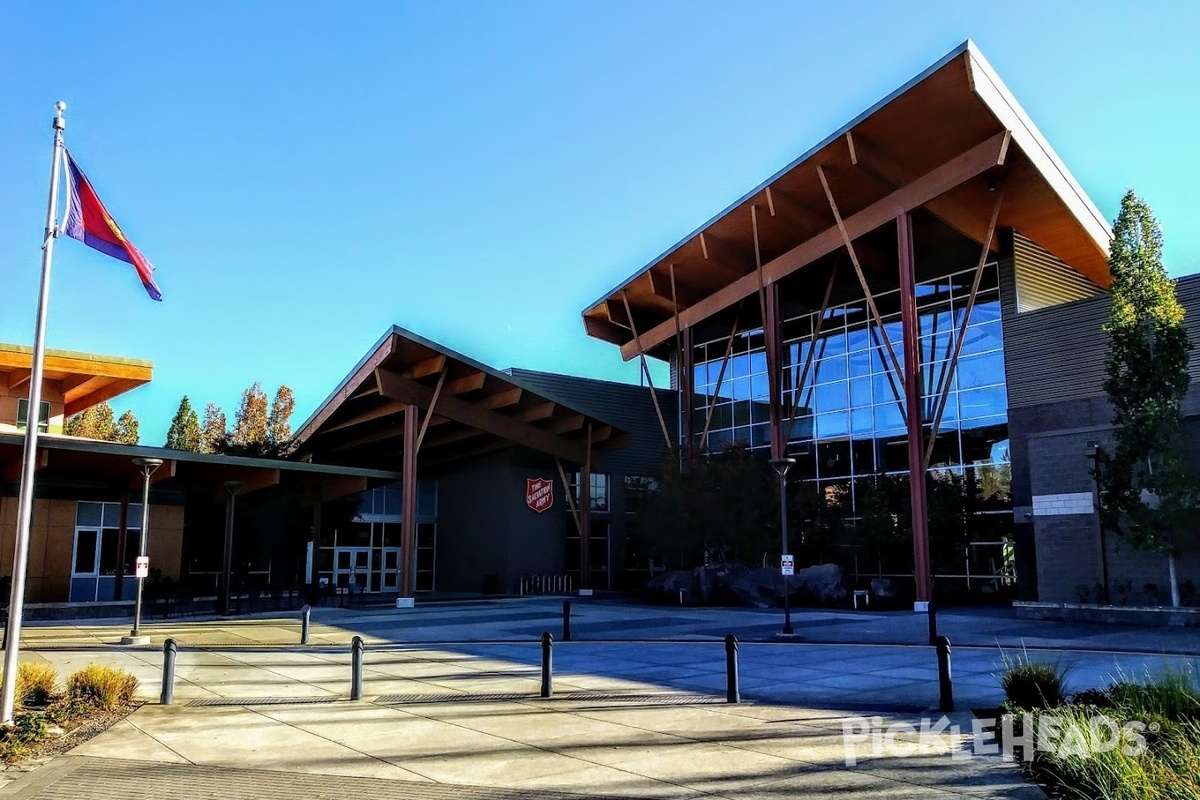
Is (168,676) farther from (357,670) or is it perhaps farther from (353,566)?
(353,566)

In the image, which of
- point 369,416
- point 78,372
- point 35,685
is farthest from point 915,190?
point 78,372

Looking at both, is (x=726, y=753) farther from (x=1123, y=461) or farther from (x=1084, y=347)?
(x=1084, y=347)

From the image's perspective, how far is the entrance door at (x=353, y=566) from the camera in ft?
133

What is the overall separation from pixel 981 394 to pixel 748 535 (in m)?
9.68

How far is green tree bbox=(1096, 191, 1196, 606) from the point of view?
21.7 meters

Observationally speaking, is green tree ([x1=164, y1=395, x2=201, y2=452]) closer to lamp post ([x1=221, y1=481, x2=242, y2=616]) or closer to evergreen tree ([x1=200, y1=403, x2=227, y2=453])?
evergreen tree ([x1=200, y1=403, x2=227, y2=453])

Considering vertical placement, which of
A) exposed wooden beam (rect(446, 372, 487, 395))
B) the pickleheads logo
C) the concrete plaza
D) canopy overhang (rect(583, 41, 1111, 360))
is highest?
canopy overhang (rect(583, 41, 1111, 360))

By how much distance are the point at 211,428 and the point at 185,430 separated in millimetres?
3345

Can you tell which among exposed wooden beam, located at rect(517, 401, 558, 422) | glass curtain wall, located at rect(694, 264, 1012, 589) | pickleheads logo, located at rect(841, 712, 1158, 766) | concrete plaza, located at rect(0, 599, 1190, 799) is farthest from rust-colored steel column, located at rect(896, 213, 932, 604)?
pickleheads logo, located at rect(841, 712, 1158, 766)

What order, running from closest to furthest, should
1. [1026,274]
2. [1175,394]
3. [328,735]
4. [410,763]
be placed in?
[410,763]
[328,735]
[1175,394]
[1026,274]

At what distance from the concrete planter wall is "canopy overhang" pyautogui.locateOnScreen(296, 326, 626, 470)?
55.7 feet

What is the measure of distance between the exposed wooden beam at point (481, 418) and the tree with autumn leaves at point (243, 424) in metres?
36.7

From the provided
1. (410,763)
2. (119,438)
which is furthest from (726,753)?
(119,438)

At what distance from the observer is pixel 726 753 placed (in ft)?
27.3
